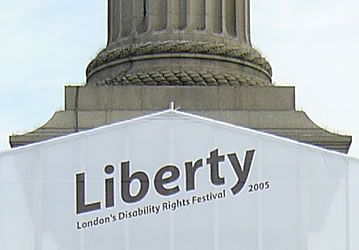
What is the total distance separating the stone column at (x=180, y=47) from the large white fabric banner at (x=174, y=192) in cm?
956

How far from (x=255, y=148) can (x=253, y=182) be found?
104 centimetres

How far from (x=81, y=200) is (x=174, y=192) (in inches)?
111

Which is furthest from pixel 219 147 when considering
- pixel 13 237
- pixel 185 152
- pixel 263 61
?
pixel 263 61

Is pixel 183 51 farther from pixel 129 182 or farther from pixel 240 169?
pixel 129 182

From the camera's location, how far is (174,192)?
130 ft

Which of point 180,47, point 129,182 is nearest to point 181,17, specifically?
point 180,47

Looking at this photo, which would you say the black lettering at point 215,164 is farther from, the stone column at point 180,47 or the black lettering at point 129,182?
the stone column at point 180,47

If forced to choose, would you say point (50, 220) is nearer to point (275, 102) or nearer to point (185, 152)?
point (185, 152)

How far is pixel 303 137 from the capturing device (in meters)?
46.6

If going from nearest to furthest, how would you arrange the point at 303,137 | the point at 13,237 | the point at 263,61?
1. the point at 13,237
2. the point at 303,137
3. the point at 263,61

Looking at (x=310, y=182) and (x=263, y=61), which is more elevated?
(x=263, y=61)

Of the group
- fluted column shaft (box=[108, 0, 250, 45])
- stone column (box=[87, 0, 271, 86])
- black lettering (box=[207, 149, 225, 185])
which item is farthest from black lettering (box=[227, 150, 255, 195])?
fluted column shaft (box=[108, 0, 250, 45])

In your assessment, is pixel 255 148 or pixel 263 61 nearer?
pixel 255 148

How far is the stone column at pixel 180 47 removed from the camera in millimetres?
49719
